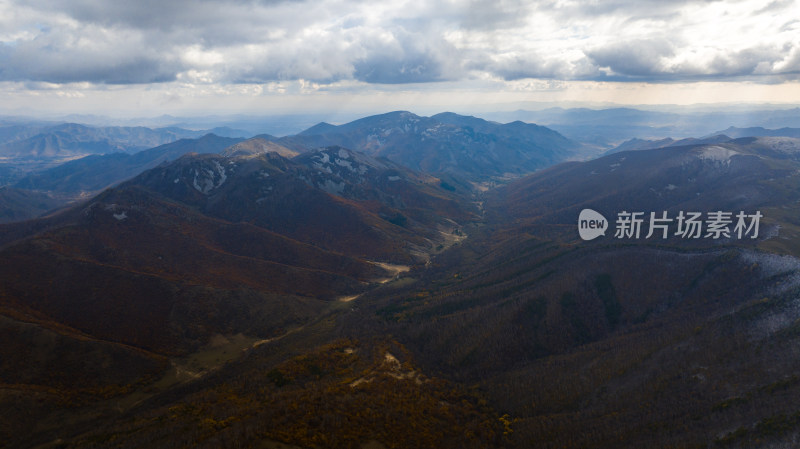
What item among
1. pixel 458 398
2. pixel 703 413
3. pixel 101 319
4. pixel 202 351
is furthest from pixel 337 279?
pixel 703 413

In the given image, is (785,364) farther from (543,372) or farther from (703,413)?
(543,372)

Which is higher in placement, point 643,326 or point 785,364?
point 785,364

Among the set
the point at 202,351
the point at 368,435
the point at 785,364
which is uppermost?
the point at 785,364

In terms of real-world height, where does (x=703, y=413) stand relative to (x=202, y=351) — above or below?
above

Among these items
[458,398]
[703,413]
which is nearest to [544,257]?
[458,398]

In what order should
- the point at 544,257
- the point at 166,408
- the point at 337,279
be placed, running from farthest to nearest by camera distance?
the point at 337,279, the point at 544,257, the point at 166,408

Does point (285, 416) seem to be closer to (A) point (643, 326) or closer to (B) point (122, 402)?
(B) point (122, 402)

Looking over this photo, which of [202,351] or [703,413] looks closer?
[703,413]

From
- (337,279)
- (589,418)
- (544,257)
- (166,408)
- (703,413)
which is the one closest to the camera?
(703,413)

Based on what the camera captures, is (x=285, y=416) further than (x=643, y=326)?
No
